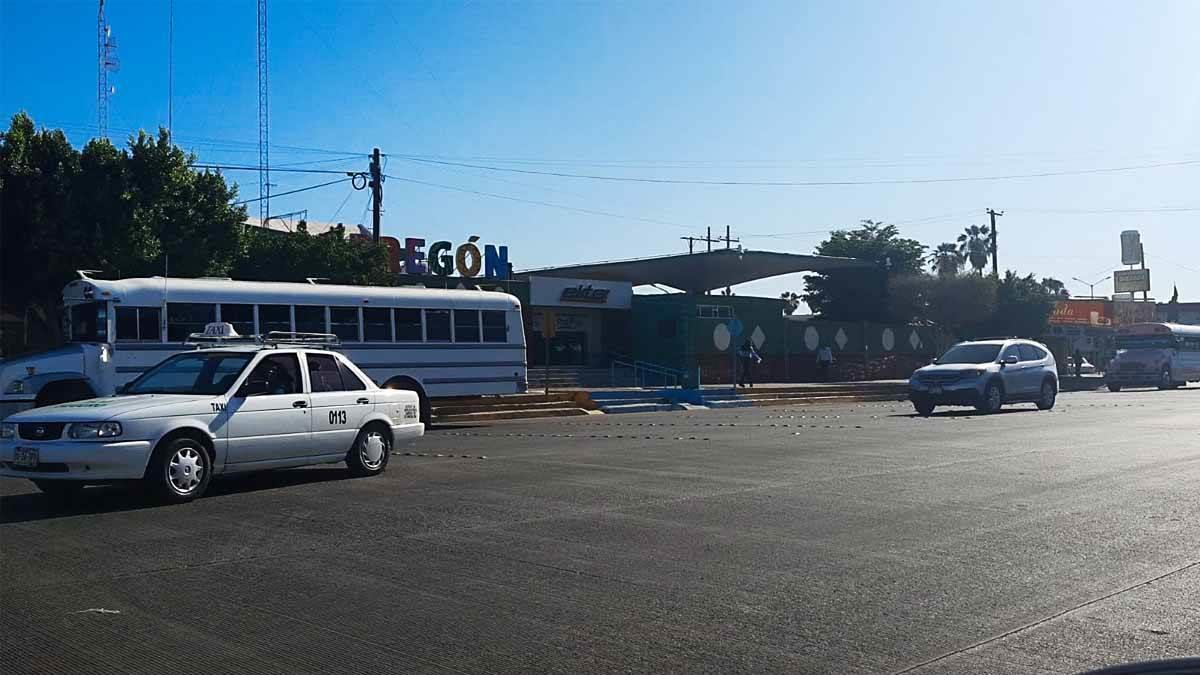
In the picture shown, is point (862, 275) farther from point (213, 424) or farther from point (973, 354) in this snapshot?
point (213, 424)

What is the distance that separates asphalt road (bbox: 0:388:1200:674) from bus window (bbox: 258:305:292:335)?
7821mm

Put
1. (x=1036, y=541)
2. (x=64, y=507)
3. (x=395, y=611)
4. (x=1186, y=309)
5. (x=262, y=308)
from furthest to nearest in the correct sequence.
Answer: (x=1186, y=309) < (x=262, y=308) < (x=64, y=507) < (x=1036, y=541) < (x=395, y=611)

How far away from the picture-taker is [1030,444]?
1675cm

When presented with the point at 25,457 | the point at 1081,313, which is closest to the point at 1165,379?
the point at 1081,313

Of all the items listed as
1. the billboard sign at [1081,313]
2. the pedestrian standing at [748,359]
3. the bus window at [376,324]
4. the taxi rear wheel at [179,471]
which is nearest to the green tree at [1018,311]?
the billboard sign at [1081,313]

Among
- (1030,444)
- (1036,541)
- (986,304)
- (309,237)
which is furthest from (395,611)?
(986,304)

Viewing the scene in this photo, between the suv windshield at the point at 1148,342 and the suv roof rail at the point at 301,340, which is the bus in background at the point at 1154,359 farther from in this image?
the suv roof rail at the point at 301,340

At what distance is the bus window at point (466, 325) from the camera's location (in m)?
24.0

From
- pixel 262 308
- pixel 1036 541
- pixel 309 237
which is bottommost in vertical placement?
pixel 1036 541

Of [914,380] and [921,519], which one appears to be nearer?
[921,519]

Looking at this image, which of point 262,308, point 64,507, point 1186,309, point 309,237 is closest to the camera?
point 64,507

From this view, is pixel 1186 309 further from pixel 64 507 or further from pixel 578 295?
pixel 64 507

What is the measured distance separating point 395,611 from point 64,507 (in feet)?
18.6

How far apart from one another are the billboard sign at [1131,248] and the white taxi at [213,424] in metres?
82.4
